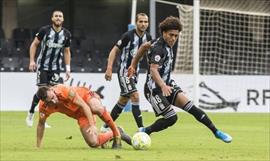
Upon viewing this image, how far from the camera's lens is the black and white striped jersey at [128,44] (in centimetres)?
1425

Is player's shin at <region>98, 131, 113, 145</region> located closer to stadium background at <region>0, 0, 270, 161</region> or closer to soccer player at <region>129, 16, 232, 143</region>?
stadium background at <region>0, 0, 270, 161</region>

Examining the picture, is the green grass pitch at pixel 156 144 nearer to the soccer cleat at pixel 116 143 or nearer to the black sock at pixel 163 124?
the soccer cleat at pixel 116 143

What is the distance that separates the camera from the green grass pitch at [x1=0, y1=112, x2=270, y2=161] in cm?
1069

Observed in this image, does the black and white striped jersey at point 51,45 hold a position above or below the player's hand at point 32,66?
above

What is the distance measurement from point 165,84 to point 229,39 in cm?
1678

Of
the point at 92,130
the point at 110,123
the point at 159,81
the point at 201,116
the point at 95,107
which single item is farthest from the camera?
the point at 201,116

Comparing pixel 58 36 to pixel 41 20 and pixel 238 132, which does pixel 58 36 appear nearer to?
pixel 238 132

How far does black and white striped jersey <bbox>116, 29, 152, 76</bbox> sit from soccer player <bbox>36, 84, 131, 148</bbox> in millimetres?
2441

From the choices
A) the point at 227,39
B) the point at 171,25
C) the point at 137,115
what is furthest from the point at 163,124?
the point at 227,39

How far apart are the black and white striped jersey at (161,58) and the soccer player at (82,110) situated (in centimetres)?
89

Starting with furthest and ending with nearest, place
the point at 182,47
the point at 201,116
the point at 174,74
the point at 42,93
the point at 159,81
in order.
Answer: the point at 182,47 < the point at 174,74 < the point at 201,116 < the point at 159,81 < the point at 42,93

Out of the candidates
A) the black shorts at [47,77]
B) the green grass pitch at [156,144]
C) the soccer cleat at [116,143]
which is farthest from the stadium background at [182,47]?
the soccer cleat at [116,143]

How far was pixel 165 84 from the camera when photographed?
11711mm

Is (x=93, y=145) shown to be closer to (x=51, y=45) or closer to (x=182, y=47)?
(x=51, y=45)
